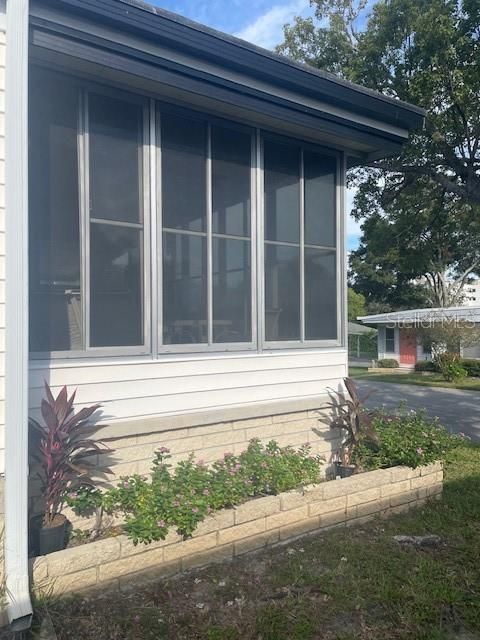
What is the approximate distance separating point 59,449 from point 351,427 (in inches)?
102

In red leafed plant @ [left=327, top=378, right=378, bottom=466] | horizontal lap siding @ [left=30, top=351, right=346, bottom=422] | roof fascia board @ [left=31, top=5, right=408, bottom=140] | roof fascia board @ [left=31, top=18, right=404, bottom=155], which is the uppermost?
roof fascia board @ [left=31, top=5, right=408, bottom=140]

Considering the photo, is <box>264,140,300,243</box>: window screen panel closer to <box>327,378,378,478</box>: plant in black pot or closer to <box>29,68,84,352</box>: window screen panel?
<box>327,378,378,478</box>: plant in black pot

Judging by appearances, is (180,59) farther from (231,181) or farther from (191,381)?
(191,381)

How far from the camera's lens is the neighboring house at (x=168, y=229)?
298 cm

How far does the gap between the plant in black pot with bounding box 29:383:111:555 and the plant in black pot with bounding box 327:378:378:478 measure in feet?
7.43

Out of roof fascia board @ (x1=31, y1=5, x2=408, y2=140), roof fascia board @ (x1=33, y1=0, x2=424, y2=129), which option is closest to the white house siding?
roof fascia board @ (x1=31, y1=5, x2=408, y2=140)

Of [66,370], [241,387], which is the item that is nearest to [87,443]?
[66,370]

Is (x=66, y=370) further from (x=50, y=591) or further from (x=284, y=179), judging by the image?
(x=284, y=179)

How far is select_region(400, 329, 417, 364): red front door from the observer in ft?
79.4

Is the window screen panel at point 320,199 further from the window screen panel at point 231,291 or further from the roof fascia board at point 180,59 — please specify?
the window screen panel at point 231,291

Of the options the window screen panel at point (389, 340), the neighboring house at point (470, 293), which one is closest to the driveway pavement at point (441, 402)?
the window screen panel at point (389, 340)

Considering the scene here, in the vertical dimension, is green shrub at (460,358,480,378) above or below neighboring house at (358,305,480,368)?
below

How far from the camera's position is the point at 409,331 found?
78.4ft

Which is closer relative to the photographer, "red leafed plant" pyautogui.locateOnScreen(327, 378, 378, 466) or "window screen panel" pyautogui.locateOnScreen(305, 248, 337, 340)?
"red leafed plant" pyautogui.locateOnScreen(327, 378, 378, 466)
